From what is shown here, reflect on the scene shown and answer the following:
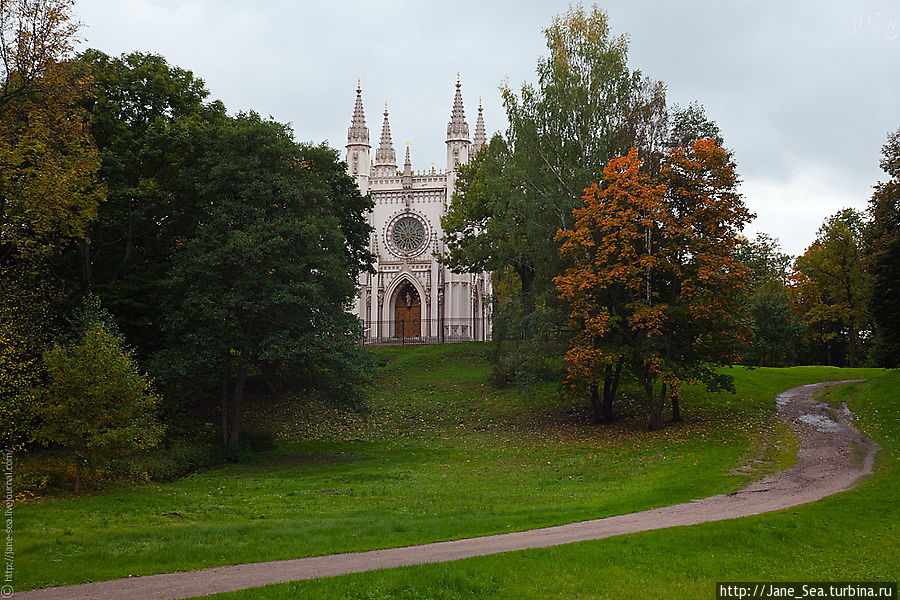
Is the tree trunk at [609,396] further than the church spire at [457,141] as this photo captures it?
No

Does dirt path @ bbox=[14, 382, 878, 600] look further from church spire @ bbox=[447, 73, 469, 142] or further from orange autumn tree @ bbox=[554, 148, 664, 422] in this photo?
church spire @ bbox=[447, 73, 469, 142]

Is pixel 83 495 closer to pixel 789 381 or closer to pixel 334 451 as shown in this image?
pixel 334 451

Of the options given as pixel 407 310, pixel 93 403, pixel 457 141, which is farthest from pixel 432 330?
pixel 93 403

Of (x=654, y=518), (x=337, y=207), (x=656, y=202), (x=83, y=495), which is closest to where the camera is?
(x=654, y=518)

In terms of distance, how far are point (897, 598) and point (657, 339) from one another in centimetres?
1728

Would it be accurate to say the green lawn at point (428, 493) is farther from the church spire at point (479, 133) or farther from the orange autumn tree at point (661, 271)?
the church spire at point (479, 133)

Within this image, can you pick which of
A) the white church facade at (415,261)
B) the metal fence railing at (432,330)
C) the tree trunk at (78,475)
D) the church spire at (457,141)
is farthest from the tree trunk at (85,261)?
the church spire at (457,141)

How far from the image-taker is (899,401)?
27.1m

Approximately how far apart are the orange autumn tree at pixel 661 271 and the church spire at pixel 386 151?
5060 cm

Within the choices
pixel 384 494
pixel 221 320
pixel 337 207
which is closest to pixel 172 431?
pixel 221 320

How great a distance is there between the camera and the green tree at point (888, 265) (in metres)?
27.4

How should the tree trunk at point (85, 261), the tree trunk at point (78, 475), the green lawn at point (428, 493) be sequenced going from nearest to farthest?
the green lawn at point (428, 493) < the tree trunk at point (78, 475) < the tree trunk at point (85, 261)

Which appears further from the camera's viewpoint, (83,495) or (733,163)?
(733,163)

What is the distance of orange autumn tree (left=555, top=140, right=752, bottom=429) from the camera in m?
25.5
